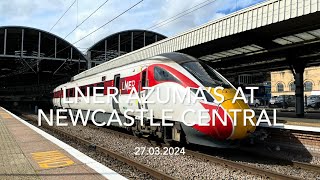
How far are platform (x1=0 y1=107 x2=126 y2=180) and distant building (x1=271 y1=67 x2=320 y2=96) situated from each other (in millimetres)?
48429

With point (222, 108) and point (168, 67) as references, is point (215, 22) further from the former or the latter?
point (222, 108)

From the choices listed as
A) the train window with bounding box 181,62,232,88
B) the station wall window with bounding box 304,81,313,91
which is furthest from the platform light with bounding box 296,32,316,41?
the station wall window with bounding box 304,81,313,91

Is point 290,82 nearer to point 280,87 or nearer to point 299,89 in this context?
point 280,87

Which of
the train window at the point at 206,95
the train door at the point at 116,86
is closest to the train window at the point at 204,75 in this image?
the train window at the point at 206,95

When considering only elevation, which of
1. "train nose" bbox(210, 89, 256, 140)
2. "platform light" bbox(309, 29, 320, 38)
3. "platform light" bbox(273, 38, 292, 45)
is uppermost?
"platform light" bbox(309, 29, 320, 38)

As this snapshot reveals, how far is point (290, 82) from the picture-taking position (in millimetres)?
58156

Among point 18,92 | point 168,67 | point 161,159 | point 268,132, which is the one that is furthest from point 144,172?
point 18,92

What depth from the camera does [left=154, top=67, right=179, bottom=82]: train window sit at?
10.2 metres

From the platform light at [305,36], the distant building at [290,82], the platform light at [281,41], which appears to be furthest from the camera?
the distant building at [290,82]

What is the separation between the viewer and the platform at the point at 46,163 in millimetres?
6508

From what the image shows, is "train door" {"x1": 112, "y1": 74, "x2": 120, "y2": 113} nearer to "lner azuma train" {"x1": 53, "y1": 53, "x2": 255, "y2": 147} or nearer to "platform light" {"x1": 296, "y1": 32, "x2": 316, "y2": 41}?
"lner azuma train" {"x1": 53, "y1": 53, "x2": 255, "y2": 147}

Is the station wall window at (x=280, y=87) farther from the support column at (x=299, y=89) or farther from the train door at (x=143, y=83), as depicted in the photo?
the train door at (x=143, y=83)

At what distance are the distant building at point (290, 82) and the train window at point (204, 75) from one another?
4551 cm

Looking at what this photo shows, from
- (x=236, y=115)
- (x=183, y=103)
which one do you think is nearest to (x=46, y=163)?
(x=183, y=103)
